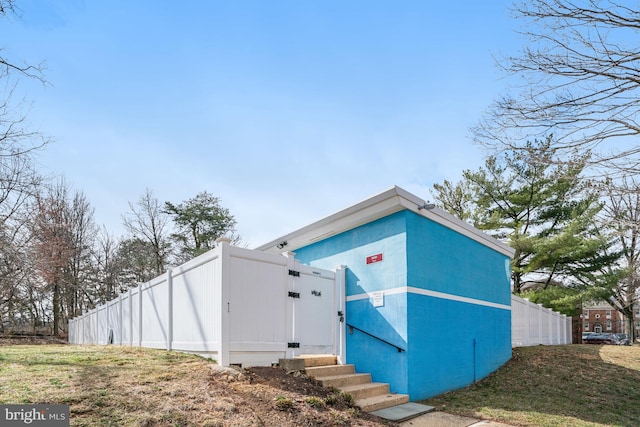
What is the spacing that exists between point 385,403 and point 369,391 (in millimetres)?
364

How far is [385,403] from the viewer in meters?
6.30

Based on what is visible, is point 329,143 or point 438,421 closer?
point 438,421

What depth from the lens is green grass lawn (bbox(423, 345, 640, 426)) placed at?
6.38 m

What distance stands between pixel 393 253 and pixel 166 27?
5.71 m

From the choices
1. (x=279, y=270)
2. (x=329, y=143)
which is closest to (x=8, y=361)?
(x=279, y=270)

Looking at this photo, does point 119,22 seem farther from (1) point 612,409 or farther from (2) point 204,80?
(1) point 612,409

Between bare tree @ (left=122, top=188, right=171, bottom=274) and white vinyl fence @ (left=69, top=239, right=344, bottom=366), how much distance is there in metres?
15.7

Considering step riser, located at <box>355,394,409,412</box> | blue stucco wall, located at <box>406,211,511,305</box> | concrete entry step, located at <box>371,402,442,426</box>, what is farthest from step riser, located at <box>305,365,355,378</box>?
blue stucco wall, located at <box>406,211,511,305</box>

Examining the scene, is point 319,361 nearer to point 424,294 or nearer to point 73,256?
point 424,294

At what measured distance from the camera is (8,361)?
6.25m

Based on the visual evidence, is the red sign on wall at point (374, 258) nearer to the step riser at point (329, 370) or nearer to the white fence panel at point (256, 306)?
the white fence panel at point (256, 306)

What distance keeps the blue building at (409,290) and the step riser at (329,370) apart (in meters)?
0.26

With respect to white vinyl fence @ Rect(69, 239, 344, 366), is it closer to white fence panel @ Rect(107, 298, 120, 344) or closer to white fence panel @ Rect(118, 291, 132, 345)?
white fence panel @ Rect(118, 291, 132, 345)

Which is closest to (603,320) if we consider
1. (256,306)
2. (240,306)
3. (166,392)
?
(256,306)
